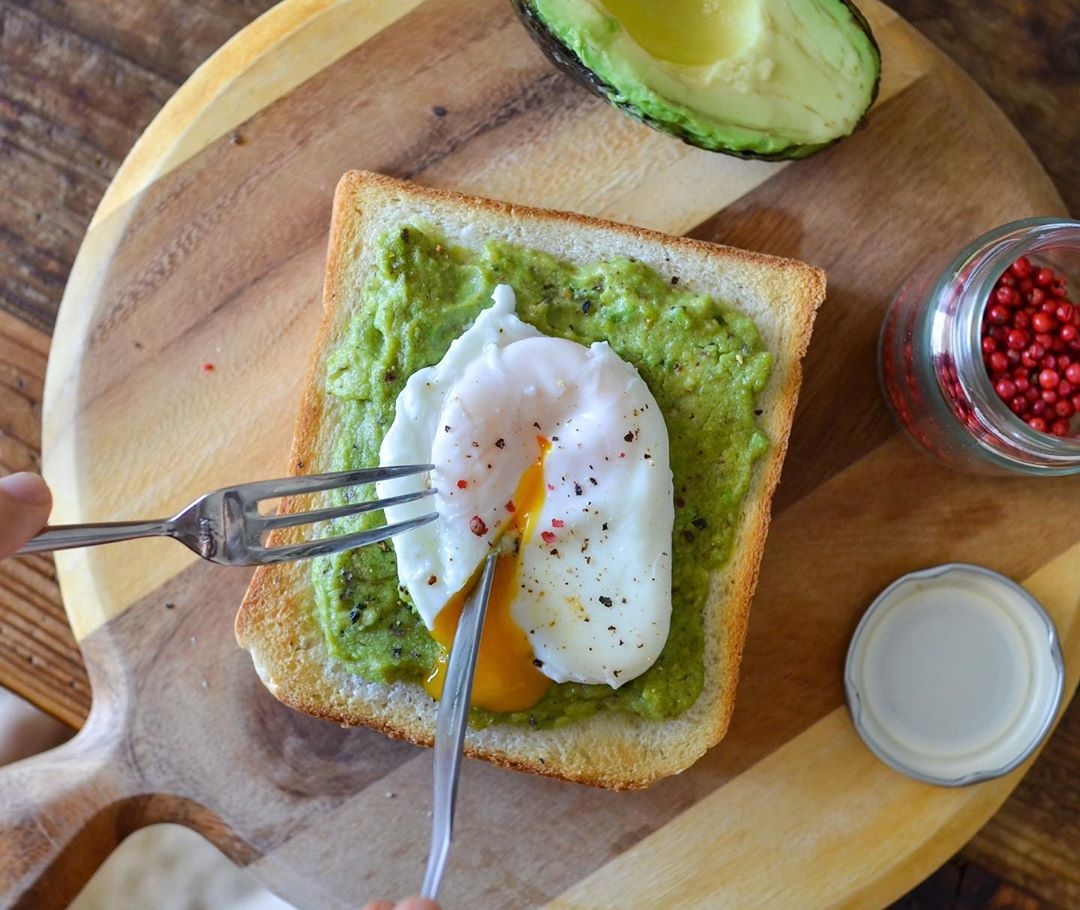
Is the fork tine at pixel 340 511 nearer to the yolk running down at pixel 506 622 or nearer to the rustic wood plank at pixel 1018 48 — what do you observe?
the yolk running down at pixel 506 622

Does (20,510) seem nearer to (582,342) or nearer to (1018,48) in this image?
(582,342)

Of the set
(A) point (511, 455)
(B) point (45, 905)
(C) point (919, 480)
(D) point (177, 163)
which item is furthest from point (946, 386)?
(B) point (45, 905)

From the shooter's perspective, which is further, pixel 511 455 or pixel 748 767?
pixel 748 767

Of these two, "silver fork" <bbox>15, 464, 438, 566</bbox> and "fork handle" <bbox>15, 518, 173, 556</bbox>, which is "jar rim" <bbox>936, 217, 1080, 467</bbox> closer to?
"silver fork" <bbox>15, 464, 438, 566</bbox>

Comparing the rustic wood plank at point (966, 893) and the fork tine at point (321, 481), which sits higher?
the fork tine at point (321, 481)

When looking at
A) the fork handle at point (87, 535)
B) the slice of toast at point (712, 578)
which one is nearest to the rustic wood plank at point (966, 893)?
the slice of toast at point (712, 578)

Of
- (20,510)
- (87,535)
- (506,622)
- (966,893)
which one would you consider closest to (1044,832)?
(966,893)

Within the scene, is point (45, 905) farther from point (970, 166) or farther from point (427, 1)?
point (970, 166)
